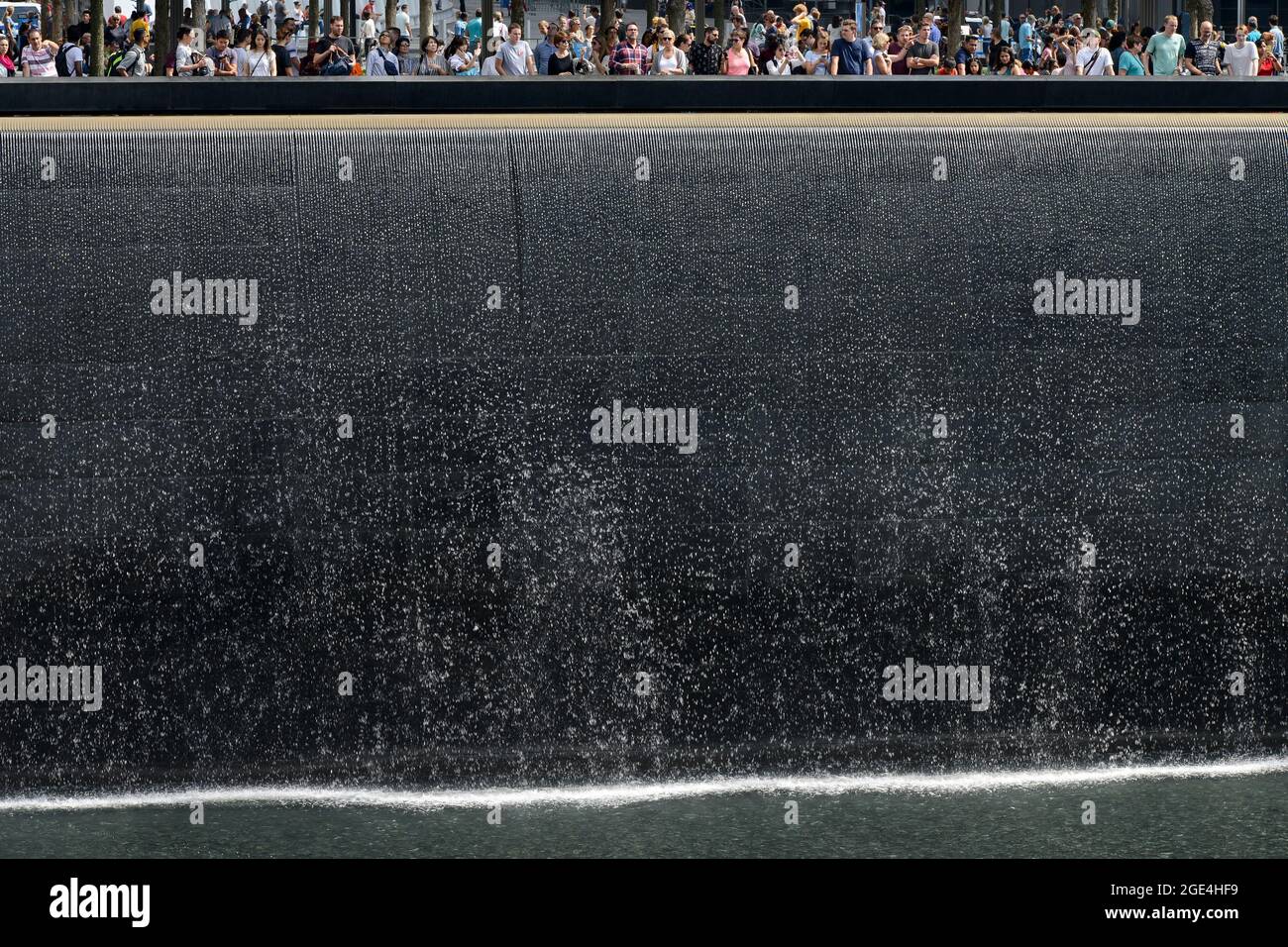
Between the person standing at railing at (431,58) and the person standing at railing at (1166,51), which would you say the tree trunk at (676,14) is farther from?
the person standing at railing at (1166,51)

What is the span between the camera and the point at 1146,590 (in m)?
11.0

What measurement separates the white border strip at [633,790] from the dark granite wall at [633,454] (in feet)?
0.35

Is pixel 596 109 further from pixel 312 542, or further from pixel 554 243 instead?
pixel 312 542

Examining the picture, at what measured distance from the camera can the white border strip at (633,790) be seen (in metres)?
10.6

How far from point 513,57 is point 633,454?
6.30 metres

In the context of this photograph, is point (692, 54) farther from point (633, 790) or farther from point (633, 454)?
point (633, 790)

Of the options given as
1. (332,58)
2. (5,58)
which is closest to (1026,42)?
(5,58)

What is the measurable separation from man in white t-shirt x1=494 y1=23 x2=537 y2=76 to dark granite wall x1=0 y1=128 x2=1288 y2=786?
206 inches

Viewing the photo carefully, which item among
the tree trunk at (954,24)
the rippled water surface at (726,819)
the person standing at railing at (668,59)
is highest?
the tree trunk at (954,24)

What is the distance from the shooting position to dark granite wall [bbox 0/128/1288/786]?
10.6 meters

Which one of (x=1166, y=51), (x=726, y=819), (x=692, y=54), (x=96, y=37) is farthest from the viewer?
(x=96, y=37)

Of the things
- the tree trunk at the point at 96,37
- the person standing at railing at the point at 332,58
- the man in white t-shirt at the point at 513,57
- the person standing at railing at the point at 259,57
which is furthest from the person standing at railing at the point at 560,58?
the tree trunk at the point at 96,37

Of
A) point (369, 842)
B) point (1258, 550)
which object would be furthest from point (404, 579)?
point (1258, 550)

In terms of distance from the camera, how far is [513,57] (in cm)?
1596
